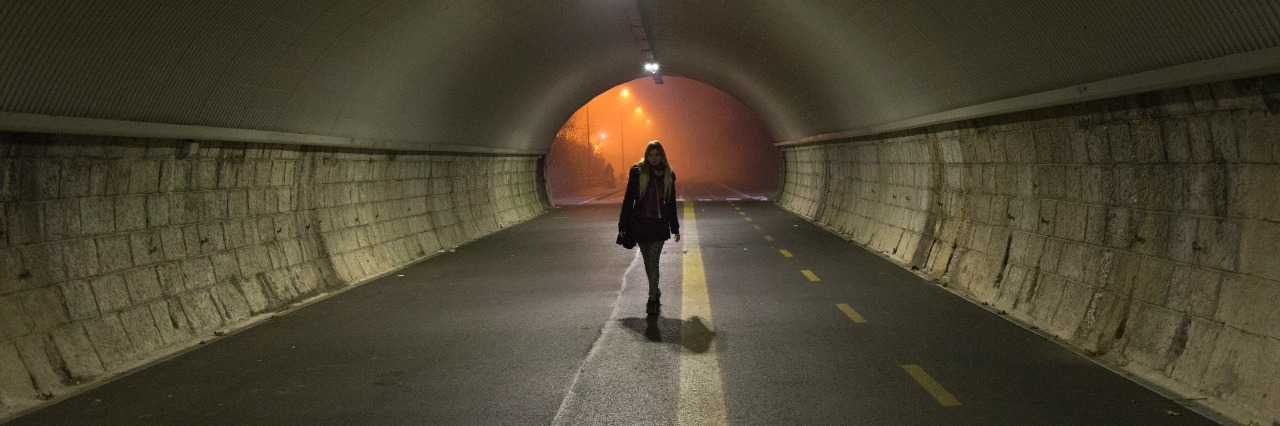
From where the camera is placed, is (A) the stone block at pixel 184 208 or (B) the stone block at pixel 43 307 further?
(A) the stone block at pixel 184 208

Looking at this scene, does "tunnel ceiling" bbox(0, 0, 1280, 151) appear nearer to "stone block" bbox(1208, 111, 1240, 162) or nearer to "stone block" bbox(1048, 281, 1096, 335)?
"stone block" bbox(1208, 111, 1240, 162)

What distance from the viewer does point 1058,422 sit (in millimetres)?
5613

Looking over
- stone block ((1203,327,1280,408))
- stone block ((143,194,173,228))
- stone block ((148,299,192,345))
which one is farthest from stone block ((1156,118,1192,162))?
stone block ((143,194,173,228))

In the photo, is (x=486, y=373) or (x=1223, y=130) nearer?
(x=1223, y=130)

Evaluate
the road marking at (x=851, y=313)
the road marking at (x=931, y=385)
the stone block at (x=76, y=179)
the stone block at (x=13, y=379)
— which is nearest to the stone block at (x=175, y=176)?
the stone block at (x=76, y=179)

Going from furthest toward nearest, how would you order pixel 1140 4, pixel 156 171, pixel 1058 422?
1. pixel 156 171
2. pixel 1140 4
3. pixel 1058 422

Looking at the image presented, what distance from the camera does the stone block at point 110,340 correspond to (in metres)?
Answer: 7.52

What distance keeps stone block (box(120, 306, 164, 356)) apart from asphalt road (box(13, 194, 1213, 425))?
0.27 meters

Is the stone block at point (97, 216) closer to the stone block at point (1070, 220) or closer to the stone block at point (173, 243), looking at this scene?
the stone block at point (173, 243)

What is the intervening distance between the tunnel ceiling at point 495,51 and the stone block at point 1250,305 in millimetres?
1456

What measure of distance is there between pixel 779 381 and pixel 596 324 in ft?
9.48

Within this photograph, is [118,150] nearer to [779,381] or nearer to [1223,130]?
[779,381]

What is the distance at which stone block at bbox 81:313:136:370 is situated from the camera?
7516mm

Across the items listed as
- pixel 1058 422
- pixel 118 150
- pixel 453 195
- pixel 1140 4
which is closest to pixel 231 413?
pixel 118 150
